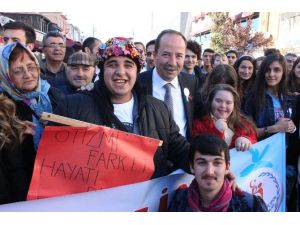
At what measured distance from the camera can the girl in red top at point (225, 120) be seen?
9.84 ft

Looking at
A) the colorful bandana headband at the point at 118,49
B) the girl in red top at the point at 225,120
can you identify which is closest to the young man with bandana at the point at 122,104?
the colorful bandana headband at the point at 118,49

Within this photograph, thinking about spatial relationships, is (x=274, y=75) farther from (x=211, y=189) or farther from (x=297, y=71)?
(x=211, y=189)

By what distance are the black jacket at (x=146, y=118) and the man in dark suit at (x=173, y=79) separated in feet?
1.97

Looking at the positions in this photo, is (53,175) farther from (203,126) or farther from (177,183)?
(203,126)

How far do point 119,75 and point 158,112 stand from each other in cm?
43

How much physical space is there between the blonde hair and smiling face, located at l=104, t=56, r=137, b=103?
66 cm

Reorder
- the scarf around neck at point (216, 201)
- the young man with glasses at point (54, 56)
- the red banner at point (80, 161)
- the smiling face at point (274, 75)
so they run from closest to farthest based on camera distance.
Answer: the red banner at point (80, 161)
the scarf around neck at point (216, 201)
the smiling face at point (274, 75)
the young man with glasses at point (54, 56)

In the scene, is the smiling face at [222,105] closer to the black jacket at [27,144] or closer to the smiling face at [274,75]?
the smiling face at [274,75]

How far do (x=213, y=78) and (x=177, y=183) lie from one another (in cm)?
181

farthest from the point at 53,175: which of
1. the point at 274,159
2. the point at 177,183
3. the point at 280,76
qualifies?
the point at 280,76

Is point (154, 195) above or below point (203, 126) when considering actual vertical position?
below

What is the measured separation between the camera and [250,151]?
288 cm

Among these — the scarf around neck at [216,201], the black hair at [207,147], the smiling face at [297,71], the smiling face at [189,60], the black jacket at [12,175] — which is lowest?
the scarf around neck at [216,201]

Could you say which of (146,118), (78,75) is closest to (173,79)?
(146,118)
